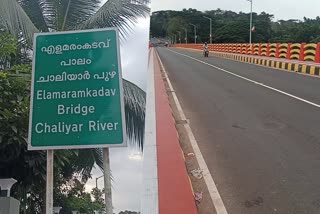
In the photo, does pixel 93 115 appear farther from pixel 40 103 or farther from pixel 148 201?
pixel 148 201

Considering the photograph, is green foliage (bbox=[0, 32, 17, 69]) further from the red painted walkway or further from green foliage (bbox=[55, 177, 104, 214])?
the red painted walkway

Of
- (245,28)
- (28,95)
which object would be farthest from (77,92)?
(245,28)

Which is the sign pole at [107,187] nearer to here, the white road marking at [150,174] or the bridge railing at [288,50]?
the white road marking at [150,174]

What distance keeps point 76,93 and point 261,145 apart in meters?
4.15

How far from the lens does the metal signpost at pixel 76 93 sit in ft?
8.93

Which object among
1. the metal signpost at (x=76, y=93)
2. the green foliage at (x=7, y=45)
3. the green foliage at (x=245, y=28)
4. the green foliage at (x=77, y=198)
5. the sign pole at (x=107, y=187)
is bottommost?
the green foliage at (x=77, y=198)

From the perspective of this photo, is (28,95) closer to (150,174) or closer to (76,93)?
(76,93)

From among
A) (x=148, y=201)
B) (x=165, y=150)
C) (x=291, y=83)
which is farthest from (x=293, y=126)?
(x=291, y=83)

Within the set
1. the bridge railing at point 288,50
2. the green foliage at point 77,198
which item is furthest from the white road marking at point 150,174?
the bridge railing at point 288,50

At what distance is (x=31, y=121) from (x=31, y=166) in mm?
933

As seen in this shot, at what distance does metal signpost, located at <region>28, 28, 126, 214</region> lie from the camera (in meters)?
2.72

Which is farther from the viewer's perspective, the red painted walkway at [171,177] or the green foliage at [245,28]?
the green foliage at [245,28]

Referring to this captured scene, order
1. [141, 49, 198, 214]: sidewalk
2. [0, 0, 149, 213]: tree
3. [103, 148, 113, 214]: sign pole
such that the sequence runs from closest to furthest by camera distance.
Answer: [103, 148, 113, 214]: sign pole
[0, 0, 149, 213]: tree
[141, 49, 198, 214]: sidewalk

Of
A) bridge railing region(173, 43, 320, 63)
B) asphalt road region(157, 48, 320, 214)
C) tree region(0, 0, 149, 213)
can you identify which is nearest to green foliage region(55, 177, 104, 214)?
tree region(0, 0, 149, 213)
